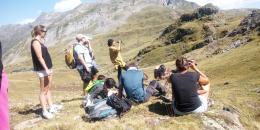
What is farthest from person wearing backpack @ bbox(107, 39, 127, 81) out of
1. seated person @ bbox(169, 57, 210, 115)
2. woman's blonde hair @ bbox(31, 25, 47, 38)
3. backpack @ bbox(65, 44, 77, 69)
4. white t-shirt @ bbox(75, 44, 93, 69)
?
woman's blonde hair @ bbox(31, 25, 47, 38)

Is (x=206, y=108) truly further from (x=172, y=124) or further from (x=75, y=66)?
(x=75, y=66)

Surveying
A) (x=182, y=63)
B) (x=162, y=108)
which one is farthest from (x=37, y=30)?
(x=162, y=108)

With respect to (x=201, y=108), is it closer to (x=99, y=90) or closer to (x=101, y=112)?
(x=101, y=112)

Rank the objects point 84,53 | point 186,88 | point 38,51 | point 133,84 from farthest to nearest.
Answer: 1. point 84,53
2. point 133,84
3. point 38,51
4. point 186,88

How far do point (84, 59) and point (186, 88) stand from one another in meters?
Answer: 6.01

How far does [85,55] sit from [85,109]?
9.25 feet

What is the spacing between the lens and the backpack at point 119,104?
55.2 ft

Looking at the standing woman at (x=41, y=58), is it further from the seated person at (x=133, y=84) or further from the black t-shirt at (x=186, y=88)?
the black t-shirt at (x=186, y=88)

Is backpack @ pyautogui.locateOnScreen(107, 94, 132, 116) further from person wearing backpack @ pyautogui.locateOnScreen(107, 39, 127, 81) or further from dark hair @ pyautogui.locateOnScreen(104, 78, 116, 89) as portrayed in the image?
person wearing backpack @ pyautogui.locateOnScreen(107, 39, 127, 81)

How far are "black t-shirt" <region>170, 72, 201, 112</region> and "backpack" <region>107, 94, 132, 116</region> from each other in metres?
2.09

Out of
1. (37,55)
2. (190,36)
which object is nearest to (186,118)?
(37,55)

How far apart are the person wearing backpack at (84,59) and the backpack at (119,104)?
3.09m

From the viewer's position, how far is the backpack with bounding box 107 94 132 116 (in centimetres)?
1681

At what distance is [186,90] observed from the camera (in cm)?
1600
